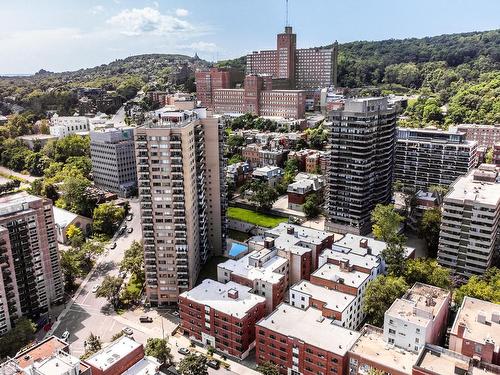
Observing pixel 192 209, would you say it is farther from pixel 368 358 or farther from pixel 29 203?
pixel 368 358

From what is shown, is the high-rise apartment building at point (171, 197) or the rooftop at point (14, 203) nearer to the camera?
the rooftop at point (14, 203)

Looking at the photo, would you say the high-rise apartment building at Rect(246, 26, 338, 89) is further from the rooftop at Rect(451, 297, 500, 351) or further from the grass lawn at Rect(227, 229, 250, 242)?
the rooftop at Rect(451, 297, 500, 351)

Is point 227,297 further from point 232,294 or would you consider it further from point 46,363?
point 46,363

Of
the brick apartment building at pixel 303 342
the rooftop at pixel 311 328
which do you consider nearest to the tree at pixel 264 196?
the rooftop at pixel 311 328

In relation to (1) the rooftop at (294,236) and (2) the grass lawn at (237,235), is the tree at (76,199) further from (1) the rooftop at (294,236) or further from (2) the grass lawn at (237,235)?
(1) the rooftop at (294,236)

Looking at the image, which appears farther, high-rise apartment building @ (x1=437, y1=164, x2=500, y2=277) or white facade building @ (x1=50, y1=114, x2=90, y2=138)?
white facade building @ (x1=50, y1=114, x2=90, y2=138)

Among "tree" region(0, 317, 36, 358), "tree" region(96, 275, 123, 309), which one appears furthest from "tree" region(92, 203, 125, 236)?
"tree" region(0, 317, 36, 358)
